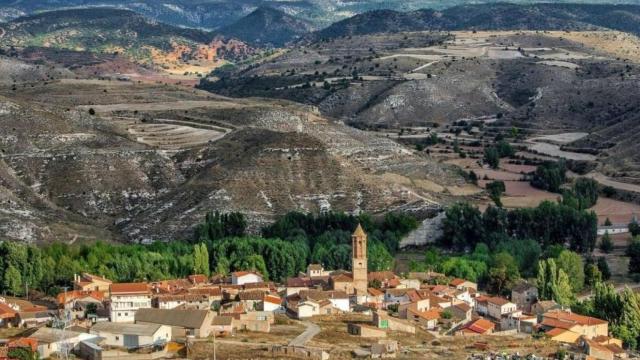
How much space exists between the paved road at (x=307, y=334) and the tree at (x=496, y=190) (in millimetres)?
50853

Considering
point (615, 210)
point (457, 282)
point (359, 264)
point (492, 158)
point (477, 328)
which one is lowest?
point (615, 210)

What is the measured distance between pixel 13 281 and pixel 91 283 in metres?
6.53

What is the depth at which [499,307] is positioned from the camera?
70.2 meters

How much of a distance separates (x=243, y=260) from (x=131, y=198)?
1213 inches

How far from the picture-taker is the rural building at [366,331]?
62156 millimetres

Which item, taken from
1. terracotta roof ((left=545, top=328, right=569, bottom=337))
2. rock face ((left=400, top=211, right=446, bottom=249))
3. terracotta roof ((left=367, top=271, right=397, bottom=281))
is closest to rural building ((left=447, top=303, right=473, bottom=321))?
terracotta roof ((left=545, top=328, right=569, bottom=337))

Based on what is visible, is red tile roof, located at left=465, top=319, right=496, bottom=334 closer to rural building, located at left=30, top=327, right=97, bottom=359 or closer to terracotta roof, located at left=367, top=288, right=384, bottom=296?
terracotta roof, located at left=367, top=288, right=384, bottom=296

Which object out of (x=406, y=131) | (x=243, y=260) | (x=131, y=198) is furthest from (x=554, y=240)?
(x=406, y=131)

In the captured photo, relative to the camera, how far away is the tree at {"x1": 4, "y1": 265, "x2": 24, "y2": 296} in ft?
250

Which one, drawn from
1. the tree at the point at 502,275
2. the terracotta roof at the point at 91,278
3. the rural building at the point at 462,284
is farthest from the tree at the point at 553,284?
the terracotta roof at the point at 91,278

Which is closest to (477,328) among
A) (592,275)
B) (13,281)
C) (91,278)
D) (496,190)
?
(592,275)

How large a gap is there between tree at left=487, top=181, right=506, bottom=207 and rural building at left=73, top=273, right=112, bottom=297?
46.7 meters

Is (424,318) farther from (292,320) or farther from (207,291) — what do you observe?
(207,291)

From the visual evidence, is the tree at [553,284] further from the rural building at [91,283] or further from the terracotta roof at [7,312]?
the terracotta roof at [7,312]
